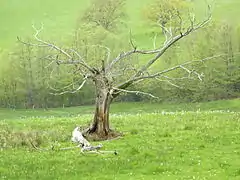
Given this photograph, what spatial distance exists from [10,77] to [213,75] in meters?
33.6

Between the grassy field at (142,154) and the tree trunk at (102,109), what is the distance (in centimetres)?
140

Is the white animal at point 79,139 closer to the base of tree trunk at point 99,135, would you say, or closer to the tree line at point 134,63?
the base of tree trunk at point 99,135

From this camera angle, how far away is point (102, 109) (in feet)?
96.1

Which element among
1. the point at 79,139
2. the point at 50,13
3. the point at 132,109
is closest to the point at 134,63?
the point at 132,109

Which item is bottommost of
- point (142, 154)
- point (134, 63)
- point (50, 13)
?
point (142, 154)

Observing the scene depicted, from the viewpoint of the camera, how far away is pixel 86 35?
84562 mm

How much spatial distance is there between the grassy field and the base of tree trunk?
0.69 meters

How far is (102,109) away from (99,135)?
1.60 m

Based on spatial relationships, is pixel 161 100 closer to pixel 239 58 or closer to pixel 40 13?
pixel 239 58

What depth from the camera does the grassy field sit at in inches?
766

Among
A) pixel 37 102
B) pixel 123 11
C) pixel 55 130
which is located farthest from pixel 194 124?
pixel 123 11

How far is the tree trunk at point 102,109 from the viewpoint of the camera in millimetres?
29000

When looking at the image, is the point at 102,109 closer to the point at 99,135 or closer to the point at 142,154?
the point at 99,135

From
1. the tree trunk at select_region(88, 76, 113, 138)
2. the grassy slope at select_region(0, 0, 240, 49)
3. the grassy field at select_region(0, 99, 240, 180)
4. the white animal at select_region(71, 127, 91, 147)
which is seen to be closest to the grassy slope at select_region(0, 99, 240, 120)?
the grassy field at select_region(0, 99, 240, 180)
